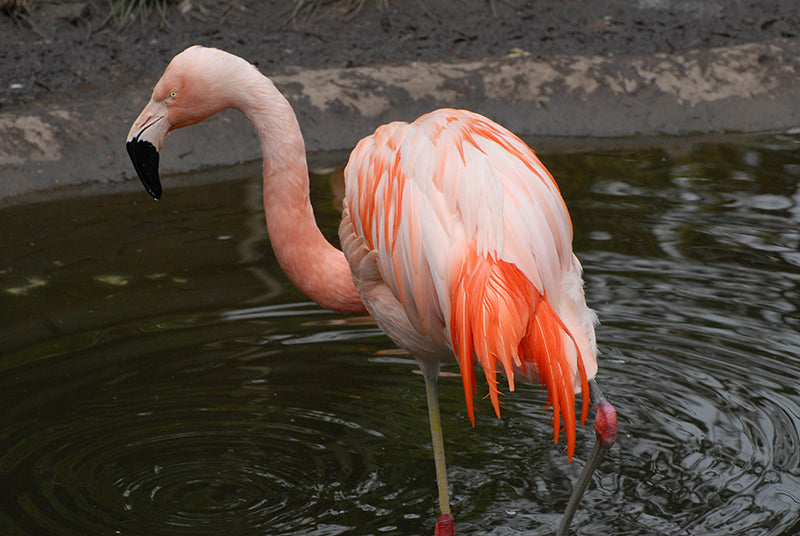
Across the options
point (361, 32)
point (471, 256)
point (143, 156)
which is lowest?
point (471, 256)

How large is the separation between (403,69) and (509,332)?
15.4ft

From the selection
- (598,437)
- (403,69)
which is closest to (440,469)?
(598,437)

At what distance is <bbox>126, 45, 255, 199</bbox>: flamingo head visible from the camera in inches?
118

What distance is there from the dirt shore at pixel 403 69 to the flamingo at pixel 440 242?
9.44 feet

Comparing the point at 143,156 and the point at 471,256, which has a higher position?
the point at 143,156

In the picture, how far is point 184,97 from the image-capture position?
302 cm

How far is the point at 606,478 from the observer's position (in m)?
3.01

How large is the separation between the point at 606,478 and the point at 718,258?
1735mm

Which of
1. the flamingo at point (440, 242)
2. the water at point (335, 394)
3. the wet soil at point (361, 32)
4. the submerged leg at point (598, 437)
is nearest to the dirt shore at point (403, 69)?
the wet soil at point (361, 32)

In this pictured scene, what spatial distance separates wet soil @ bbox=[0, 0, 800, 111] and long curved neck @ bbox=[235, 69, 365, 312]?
3769mm

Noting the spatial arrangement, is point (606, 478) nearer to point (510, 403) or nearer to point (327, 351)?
point (510, 403)

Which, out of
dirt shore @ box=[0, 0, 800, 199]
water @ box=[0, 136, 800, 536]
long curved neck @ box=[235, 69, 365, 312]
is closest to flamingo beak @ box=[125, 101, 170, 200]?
long curved neck @ box=[235, 69, 365, 312]

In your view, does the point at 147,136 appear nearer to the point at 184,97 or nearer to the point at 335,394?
the point at 184,97

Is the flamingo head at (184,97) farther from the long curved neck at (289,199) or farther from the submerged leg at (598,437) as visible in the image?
the submerged leg at (598,437)
